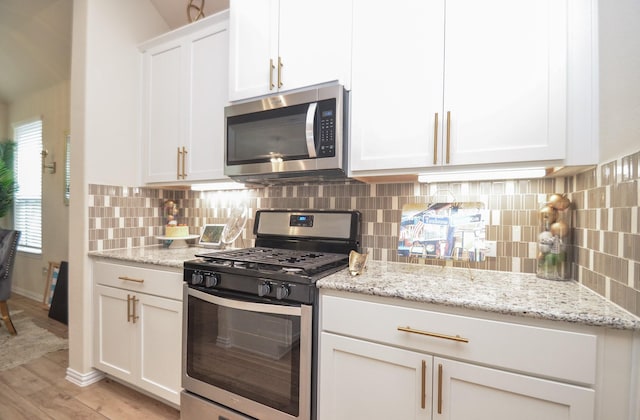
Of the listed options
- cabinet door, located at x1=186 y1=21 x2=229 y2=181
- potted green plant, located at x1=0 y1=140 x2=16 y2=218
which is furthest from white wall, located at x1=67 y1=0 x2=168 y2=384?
potted green plant, located at x1=0 y1=140 x2=16 y2=218

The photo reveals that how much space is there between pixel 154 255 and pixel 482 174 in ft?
6.22

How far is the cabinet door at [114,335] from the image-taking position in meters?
1.86

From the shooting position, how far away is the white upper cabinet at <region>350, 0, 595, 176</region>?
1.14m

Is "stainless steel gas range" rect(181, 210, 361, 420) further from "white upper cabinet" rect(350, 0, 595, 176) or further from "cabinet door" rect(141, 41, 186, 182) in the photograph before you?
"cabinet door" rect(141, 41, 186, 182)

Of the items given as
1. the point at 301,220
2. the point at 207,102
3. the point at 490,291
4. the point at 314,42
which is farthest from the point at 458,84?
the point at 207,102

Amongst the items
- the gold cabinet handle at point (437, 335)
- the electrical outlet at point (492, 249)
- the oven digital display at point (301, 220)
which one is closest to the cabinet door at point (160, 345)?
the oven digital display at point (301, 220)

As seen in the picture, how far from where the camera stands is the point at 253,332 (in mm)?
1365

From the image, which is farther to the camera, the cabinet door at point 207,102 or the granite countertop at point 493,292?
the cabinet door at point 207,102

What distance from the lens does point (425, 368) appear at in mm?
1058

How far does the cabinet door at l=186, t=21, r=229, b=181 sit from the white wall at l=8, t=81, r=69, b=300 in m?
2.51

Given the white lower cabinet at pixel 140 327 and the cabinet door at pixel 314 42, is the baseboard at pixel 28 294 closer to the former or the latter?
the white lower cabinet at pixel 140 327

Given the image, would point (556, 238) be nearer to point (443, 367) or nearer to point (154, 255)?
point (443, 367)

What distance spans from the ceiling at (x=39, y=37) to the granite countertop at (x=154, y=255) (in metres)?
1.84

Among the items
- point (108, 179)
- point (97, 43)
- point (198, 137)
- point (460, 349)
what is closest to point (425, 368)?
point (460, 349)
